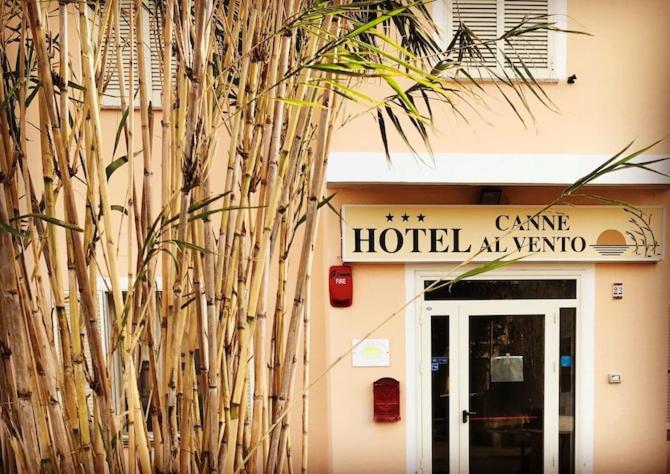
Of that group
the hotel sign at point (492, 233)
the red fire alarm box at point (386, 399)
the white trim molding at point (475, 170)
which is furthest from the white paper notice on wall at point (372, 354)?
the white trim molding at point (475, 170)

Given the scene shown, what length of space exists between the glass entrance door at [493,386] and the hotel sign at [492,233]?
0.49m

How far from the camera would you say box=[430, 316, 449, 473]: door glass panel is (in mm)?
4035

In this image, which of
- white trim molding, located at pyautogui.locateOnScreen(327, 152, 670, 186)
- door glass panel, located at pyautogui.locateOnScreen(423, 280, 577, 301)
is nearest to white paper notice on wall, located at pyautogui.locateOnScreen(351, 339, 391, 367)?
door glass panel, located at pyautogui.locateOnScreen(423, 280, 577, 301)

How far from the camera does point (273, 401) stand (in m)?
1.17

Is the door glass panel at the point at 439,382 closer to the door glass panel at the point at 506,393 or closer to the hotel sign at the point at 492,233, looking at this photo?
the door glass panel at the point at 506,393

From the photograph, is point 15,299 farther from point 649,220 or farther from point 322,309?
point 649,220

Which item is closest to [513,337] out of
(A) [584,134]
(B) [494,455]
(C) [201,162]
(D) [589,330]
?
(D) [589,330]

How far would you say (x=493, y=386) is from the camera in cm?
414

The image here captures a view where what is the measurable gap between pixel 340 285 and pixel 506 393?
1659 mm

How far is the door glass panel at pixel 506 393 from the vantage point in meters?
4.09

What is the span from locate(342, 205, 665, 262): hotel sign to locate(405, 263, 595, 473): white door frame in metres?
0.17

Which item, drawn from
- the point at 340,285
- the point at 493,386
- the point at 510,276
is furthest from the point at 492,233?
the point at 493,386

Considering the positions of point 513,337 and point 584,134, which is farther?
point 513,337

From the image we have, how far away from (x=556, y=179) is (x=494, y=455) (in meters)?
2.27
